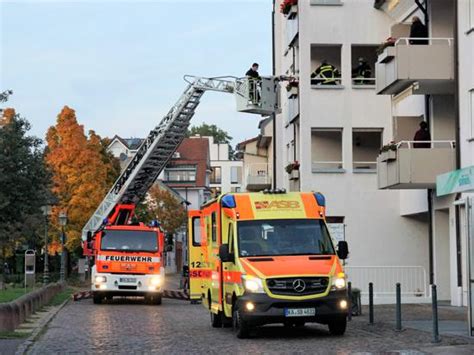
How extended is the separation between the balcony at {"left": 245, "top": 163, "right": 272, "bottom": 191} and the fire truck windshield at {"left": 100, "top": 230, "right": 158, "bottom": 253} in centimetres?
2170

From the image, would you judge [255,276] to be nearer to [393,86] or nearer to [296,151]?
[393,86]

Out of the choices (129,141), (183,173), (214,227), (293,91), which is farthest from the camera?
(129,141)

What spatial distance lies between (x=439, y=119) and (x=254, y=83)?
1017 cm

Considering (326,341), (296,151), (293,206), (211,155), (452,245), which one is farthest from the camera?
(211,155)

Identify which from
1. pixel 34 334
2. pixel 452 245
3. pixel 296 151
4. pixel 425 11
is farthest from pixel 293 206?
pixel 296 151

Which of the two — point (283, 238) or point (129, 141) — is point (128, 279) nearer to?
point (283, 238)

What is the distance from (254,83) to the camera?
122 feet

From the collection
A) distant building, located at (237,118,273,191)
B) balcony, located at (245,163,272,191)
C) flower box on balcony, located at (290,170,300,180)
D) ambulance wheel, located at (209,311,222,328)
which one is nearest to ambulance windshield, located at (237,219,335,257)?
ambulance wheel, located at (209,311,222,328)

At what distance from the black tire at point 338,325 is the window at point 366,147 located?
19215mm

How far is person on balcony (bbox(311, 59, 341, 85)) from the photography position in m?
35.5

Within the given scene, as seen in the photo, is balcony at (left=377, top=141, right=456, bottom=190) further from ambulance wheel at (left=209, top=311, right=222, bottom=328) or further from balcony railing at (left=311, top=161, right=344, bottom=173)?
balcony railing at (left=311, top=161, right=344, bottom=173)

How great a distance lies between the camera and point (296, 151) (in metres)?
39.9

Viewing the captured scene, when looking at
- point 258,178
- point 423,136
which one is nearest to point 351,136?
point 423,136

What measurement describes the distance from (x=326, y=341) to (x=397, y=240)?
60.1ft
